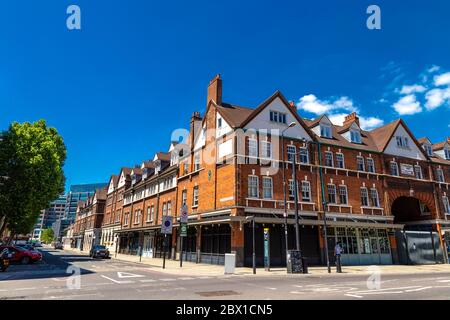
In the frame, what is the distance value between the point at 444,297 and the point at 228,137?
20.5 m

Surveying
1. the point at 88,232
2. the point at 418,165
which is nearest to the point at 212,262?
the point at 418,165

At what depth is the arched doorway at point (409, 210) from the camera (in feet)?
119

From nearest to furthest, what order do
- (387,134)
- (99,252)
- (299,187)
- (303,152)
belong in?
(299,187)
(303,152)
(387,134)
(99,252)

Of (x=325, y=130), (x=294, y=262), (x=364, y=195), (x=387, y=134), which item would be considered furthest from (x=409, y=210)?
(x=294, y=262)

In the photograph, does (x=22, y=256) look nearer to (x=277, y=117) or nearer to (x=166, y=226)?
(x=166, y=226)

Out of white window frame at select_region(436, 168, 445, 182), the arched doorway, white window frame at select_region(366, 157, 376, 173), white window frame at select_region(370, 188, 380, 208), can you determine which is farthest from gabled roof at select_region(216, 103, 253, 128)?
white window frame at select_region(436, 168, 445, 182)

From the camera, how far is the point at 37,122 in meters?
33.2

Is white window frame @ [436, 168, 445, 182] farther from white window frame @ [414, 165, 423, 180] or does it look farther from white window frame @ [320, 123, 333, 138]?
white window frame @ [320, 123, 333, 138]

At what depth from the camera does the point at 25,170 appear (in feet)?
96.4

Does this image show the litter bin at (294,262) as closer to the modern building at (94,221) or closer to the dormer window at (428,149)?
the dormer window at (428,149)

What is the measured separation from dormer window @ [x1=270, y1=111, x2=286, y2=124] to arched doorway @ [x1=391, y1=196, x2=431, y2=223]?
731 inches

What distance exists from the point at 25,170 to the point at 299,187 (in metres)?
25.4

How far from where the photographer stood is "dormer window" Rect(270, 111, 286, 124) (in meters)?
29.6

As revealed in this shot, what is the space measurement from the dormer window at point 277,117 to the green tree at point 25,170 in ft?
72.4
